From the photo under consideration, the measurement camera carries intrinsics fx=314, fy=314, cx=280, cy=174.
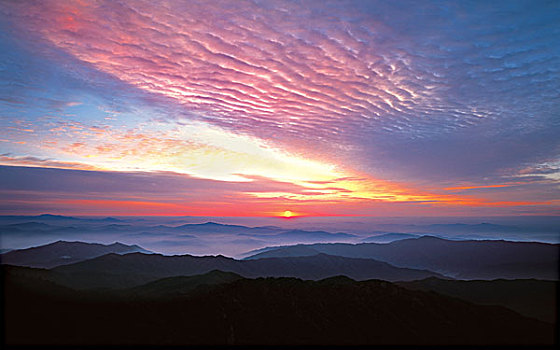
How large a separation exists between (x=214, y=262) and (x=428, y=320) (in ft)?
468

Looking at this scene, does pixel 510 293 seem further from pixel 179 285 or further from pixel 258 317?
pixel 179 285

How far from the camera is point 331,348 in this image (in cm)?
6100

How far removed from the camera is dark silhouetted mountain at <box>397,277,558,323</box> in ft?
331

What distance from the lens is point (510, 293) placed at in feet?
380

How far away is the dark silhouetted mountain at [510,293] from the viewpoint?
100938mm

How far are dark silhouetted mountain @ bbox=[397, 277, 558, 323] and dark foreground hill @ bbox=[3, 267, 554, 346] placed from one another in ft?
93.6

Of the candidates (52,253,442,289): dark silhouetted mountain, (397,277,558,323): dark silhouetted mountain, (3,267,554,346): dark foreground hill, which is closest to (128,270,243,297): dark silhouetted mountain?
(3,267,554,346): dark foreground hill

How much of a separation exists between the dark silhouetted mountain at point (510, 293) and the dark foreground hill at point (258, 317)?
28.5 m

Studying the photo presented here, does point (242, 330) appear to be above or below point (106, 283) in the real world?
above

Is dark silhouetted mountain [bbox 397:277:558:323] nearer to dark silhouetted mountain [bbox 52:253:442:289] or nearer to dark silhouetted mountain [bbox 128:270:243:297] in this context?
dark silhouetted mountain [bbox 52:253:442:289]

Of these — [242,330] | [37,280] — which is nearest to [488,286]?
[242,330]

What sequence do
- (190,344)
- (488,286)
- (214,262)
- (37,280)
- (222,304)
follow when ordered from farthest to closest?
(214,262) < (488,286) < (37,280) < (222,304) < (190,344)

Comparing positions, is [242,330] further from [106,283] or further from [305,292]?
[106,283]

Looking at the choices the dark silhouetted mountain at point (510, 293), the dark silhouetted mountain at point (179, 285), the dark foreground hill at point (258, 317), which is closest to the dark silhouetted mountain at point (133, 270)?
the dark silhouetted mountain at point (179, 285)
